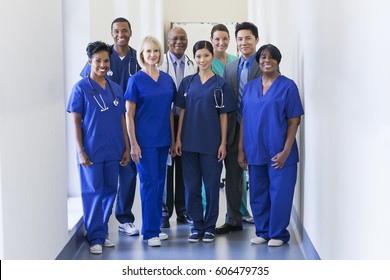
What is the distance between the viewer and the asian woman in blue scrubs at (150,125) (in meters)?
4.10

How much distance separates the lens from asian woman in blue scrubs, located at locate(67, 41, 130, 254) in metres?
3.85

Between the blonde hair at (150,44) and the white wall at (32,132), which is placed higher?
the blonde hair at (150,44)

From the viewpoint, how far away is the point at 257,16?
28.3 ft

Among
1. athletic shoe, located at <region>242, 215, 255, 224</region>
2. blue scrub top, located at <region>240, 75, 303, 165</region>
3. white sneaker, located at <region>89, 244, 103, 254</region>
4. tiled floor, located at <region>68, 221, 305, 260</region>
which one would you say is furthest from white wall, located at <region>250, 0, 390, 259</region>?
white sneaker, located at <region>89, 244, 103, 254</region>

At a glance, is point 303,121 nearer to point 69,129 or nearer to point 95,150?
point 95,150

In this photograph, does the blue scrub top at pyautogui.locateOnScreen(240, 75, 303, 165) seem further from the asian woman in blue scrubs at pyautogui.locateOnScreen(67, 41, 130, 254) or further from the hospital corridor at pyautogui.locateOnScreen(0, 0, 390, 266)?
the asian woman in blue scrubs at pyautogui.locateOnScreen(67, 41, 130, 254)

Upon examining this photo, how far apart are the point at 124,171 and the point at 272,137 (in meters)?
1.03

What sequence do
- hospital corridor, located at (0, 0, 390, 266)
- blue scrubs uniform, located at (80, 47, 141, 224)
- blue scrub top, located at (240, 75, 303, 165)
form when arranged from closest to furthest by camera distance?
hospital corridor, located at (0, 0, 390, 266), blue scrub top, located at (240, 75, 303, 165), blue scrubs uniform, located at (80, 47, 141, 224)

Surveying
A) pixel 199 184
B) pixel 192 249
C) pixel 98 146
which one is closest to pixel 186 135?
pixel 199 184

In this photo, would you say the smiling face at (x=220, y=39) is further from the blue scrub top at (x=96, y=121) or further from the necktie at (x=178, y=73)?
the blue scrub top at (x=96, y=121)

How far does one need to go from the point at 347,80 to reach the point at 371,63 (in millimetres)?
415

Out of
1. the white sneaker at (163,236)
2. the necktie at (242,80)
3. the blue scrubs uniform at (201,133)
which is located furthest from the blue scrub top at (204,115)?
the white sneaker at (163,236)

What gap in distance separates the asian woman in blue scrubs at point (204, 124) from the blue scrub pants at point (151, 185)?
14 centimetres
